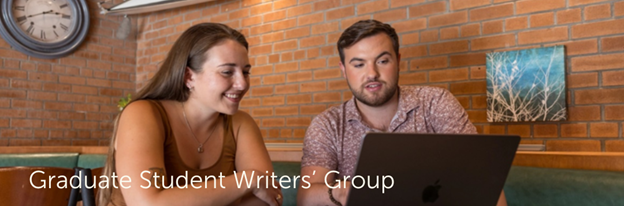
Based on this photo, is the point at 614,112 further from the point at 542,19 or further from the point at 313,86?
the point at 313,86

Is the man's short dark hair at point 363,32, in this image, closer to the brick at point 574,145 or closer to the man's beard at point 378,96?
the man's beard at point 378,96

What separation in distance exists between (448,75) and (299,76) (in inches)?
45.0

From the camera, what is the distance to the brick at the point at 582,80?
2586 millimetres

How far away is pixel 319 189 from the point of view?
1.69m

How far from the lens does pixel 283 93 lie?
3877 mm

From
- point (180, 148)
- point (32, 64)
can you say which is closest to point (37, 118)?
point (32, 64)

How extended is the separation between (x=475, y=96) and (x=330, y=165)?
1.36 m

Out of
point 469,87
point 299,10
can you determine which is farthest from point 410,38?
point 299,10

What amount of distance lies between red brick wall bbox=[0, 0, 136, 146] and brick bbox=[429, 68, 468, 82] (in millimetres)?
2976

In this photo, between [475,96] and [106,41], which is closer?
[475,96]

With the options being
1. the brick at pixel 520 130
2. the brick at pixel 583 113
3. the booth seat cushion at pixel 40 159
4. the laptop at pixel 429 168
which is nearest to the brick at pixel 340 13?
the brick at pixel 520 130

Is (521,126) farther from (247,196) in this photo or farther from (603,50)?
(247,196)

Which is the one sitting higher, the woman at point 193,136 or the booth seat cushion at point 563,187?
the woman at point 193,136

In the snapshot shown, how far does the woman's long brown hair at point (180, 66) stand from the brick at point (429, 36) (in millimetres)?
1603
